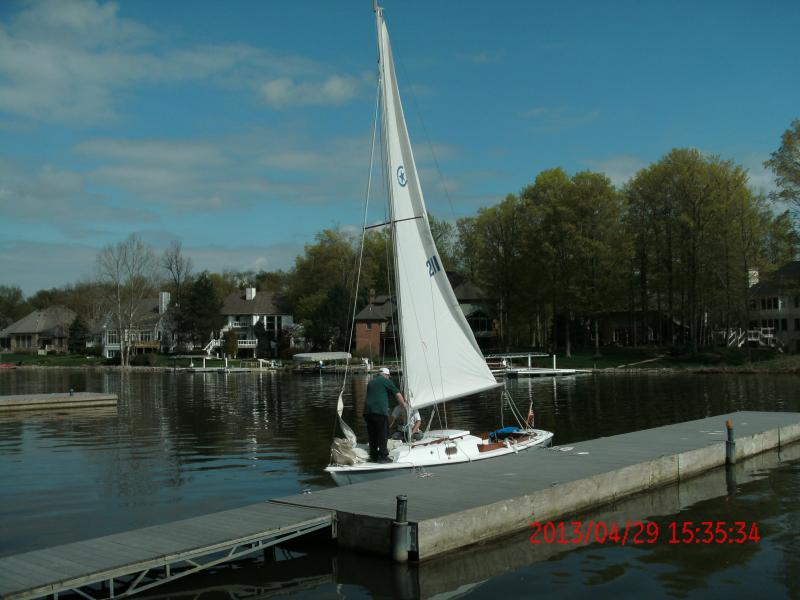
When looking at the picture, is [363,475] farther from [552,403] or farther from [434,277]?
[552,403]

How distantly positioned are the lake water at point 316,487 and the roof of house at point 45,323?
94.7 meters

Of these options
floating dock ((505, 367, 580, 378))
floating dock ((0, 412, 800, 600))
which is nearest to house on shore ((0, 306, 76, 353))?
floating dock ((505, 367, 580, 378))

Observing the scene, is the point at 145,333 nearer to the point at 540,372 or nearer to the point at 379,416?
the point at 540,372

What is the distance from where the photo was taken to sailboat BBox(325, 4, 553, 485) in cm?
1673

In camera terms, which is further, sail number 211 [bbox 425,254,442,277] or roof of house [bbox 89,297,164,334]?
roof of house [bbox 89,297,164,334]

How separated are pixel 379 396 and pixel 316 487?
3.10 meters

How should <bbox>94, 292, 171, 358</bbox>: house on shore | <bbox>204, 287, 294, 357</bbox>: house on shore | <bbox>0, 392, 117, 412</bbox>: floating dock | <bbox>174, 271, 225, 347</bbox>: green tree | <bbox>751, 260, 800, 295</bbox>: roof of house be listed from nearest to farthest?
1. <bbox>0, 392, 117, 412</bbox>: floating dock
2. <bbox>751, 260, 800, 295</bbox>: roof of house
3. <bbox>174, 271, 225, 347</bbox>: green tree
4. <bbox>94, 292, 171, 358</bbox>: house on shore
5. <bbox>204, 287, 294, 357</bbox>: house on shore

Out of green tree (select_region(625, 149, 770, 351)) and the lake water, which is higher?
green tree (select_region(625, 149, 770, 351))

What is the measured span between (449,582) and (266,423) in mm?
21994

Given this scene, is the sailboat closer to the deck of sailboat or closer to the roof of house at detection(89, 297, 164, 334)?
the deck of sailboat

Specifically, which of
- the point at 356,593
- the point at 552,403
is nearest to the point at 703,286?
the point at 552,403

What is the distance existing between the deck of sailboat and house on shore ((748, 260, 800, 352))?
54.3 m

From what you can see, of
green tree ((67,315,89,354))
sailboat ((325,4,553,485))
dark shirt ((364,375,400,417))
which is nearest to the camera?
dark shirt ((364,375,400,417))

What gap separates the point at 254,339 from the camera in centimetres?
10850
